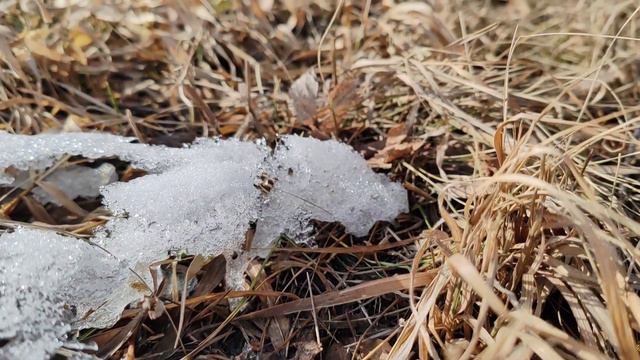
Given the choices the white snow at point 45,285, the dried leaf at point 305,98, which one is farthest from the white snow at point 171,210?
the dried leaf at point 305,98

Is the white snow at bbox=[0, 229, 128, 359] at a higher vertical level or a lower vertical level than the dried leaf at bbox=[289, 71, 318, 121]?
lower

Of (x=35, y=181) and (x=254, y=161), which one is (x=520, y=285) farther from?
(x=35, y=181)

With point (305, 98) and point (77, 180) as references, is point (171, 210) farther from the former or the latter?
point (305, 98)

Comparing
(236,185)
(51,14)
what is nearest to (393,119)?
(236,185)

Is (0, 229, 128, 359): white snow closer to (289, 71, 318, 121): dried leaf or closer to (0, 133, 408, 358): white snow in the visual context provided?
(0, 133, 408, 358): white snow

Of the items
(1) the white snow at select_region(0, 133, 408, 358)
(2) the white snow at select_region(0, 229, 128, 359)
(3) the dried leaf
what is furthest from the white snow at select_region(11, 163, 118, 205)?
(3) the dried leaf

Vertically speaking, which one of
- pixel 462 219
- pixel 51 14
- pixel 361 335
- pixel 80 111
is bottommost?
pixel 361 335
